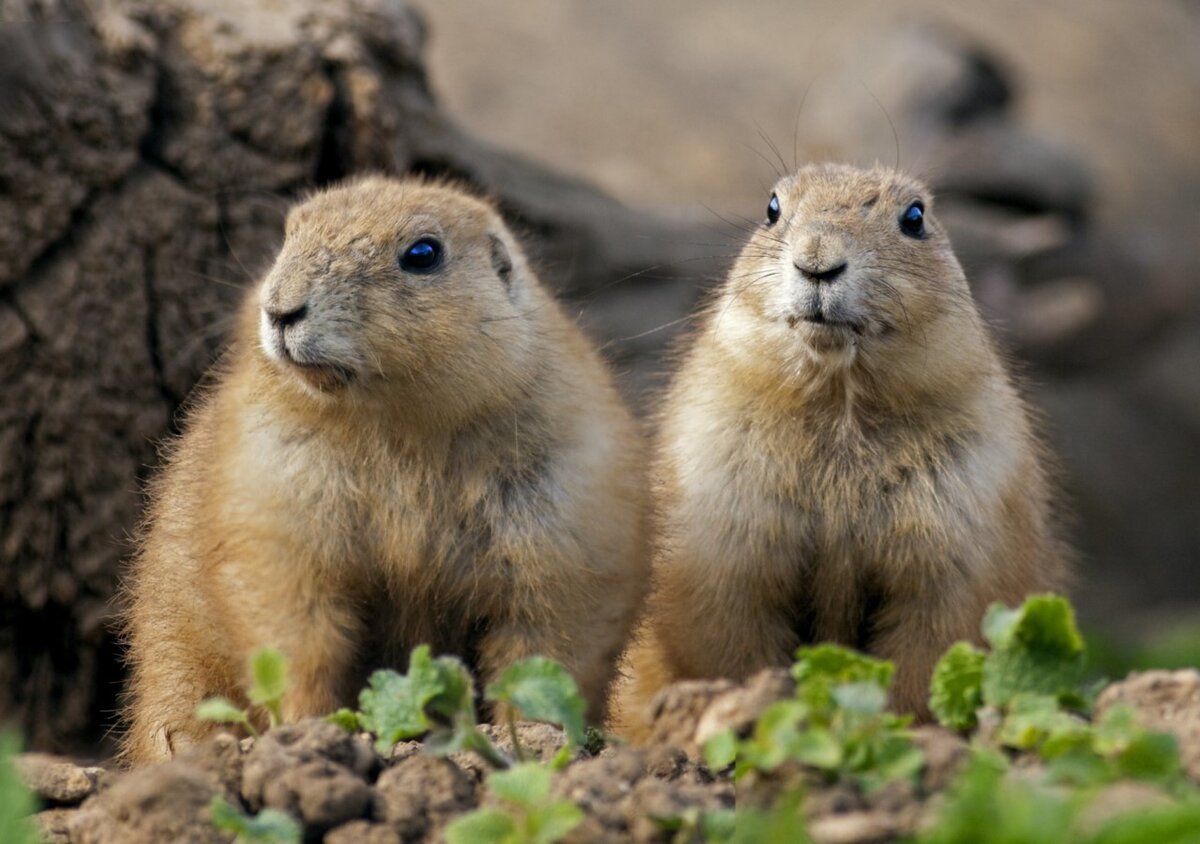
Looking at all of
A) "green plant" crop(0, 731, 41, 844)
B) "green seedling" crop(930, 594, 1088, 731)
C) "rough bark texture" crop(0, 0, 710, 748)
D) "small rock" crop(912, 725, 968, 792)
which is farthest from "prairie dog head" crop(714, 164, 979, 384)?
"green plant" crop(0, 731, 41, 844)

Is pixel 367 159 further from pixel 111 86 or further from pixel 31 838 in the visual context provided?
pixel 31 838

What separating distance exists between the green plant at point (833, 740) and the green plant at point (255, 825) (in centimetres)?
118

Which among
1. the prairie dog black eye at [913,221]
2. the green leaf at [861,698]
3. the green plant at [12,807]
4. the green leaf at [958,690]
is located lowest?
the green plant at [12,807]

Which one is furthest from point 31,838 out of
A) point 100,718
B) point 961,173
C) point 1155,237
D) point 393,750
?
point 1155,237

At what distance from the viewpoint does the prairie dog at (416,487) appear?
19.0 feet

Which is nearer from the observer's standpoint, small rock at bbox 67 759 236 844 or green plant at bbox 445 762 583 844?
green plant at bbox 445 762 583 844

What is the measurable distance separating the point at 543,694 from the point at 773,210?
9.31 ft

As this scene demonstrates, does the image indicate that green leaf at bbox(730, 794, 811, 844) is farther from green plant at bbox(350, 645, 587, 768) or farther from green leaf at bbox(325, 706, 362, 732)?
green leaf at bbox(325, 706, 362, 732)

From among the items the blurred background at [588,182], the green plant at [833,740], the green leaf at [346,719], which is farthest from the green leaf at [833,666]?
the blurred background at [588,182]

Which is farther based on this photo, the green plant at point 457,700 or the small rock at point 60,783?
the small rock at point 60,783

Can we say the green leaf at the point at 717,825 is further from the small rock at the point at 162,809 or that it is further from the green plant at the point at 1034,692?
the small rock at the point at 162,809

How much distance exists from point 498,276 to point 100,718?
12.8ft

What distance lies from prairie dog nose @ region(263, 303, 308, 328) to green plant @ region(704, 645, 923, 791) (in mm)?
2153

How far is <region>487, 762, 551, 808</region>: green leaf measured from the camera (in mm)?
4016
